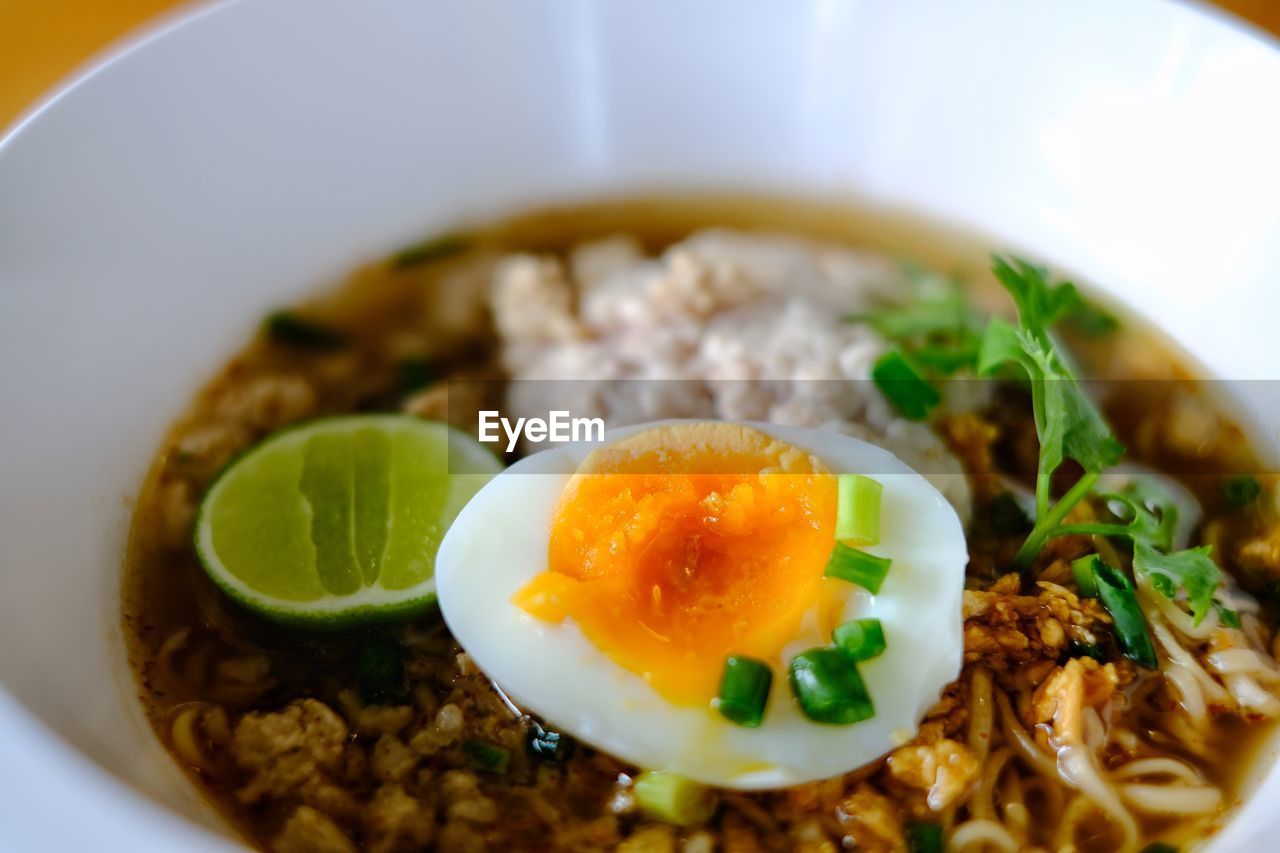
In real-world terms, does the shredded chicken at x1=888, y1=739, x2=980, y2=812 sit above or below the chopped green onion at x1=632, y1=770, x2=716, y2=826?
above

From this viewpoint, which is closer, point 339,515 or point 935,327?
point 339,515

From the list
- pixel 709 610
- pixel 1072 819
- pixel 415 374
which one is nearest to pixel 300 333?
pixel 415 374

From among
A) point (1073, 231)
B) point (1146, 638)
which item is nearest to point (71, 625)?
point (1146, 638)

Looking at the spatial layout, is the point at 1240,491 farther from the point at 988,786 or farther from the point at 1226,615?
the point at 988,786

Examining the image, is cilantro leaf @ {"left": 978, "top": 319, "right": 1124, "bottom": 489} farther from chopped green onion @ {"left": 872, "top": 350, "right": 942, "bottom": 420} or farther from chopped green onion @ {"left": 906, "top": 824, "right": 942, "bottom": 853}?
chopped green onion @ {"left": 906, "top": 824, "right": 942, "bottom": 853}

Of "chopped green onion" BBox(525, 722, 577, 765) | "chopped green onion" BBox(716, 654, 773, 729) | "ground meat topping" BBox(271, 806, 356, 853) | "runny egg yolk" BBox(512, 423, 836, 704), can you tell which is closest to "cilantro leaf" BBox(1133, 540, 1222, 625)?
"runny egg yolk" BBox(512, 423, 836, 704)

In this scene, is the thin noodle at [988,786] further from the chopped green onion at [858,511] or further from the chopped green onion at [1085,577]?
the chopped green onion at [858,511]
